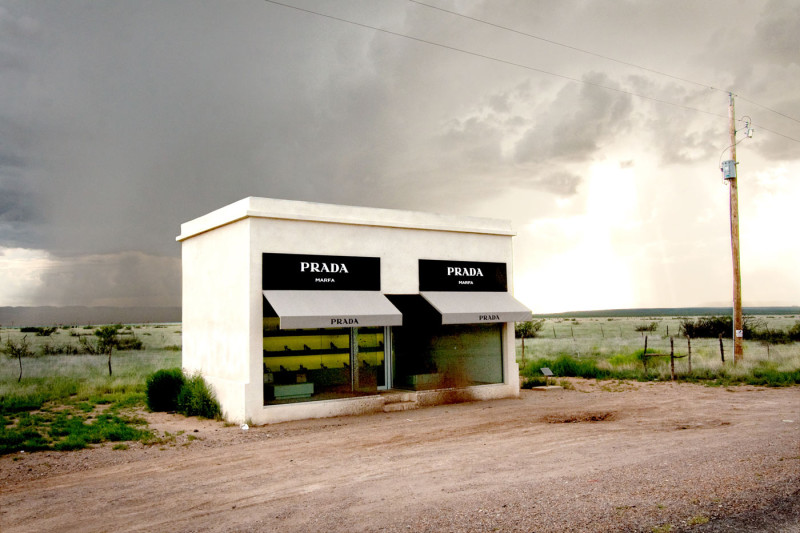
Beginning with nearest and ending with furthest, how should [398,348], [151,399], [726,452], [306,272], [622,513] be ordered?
1. [622,513]
2. [726,452]
3. [306,272]
4. [151,399]
5. [398,348]

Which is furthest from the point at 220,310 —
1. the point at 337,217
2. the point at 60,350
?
the point at 60,350

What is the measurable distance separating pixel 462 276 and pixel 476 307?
3.41 ft

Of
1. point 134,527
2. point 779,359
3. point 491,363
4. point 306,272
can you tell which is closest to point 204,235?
point 306,272

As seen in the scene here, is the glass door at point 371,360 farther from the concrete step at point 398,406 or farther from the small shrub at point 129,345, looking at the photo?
the small shrub at point 129,345

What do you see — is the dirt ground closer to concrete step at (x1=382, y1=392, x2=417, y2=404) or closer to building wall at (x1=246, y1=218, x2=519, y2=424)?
building wall at (x1=246, y1=218, x2=519, y2=424)

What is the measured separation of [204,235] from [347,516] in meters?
11.0

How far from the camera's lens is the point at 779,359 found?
24500 mm

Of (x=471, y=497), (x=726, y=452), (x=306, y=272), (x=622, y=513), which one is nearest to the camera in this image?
(x=622, y=513)

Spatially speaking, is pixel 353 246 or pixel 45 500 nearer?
pixel 45 500

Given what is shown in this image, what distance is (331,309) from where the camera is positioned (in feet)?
46.8

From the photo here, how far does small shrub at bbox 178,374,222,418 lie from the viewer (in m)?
14.9

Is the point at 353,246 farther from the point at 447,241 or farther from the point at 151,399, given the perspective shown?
the point at 151,399

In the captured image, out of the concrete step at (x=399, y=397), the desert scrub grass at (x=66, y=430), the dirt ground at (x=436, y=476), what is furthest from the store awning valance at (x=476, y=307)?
the desert scrub grass at (x=66, y=430)

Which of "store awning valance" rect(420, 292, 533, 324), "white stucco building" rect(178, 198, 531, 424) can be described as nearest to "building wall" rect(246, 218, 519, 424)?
"white stucco building" rect(178, 198, 531, 424)
